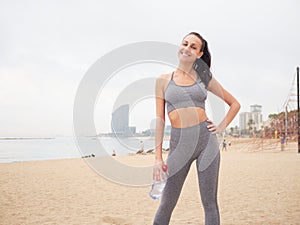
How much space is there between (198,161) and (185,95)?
433mm

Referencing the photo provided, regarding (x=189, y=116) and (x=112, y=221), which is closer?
(x=189, y=116)

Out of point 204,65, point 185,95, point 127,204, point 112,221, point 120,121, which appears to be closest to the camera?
point 185,95

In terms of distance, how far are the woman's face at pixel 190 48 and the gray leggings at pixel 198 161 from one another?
17.1 inches

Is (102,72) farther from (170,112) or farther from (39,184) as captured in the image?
(39,184)

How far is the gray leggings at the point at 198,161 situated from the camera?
2.04 m

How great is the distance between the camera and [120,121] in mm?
3686

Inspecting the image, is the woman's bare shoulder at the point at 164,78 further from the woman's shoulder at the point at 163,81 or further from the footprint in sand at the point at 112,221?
the footprint in sand at the point at 112,221

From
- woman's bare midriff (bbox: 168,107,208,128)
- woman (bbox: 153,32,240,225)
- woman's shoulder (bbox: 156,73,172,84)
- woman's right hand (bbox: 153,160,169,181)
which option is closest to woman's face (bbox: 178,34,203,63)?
woman (bbox: 153,32,240,225)

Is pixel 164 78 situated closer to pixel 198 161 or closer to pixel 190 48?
pixel 190 48

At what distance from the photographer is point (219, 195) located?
6.46 meters

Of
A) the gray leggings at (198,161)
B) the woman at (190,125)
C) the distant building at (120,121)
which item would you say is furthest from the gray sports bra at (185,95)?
the distant building at (120,121)

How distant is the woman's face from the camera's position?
208cm

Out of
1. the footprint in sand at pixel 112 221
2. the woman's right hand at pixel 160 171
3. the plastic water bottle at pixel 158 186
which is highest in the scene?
the woman's right hand at pixel 160 171

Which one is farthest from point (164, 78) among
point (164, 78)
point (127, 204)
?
point (127, 204)
